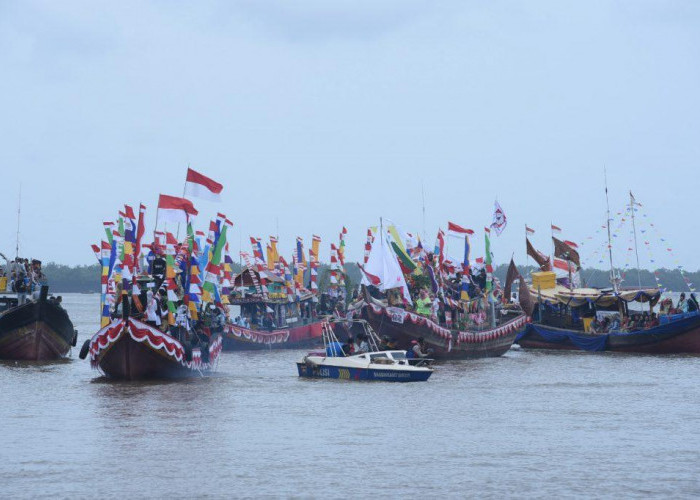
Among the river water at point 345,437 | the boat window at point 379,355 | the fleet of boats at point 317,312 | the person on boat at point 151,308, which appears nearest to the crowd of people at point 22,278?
the fleet of boats at point 317,312

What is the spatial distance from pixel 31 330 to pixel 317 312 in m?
30.7

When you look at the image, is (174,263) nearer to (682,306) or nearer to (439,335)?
(439,335)

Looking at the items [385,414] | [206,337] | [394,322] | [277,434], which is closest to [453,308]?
[394,322]

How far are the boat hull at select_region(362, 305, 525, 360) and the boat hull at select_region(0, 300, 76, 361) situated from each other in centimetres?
1381

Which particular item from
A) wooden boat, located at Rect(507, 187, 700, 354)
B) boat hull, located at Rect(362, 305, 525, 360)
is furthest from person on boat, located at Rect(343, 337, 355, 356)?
wooden boat, located at Rect(507, 187, 700, 354)

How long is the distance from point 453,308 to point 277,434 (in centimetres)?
2744

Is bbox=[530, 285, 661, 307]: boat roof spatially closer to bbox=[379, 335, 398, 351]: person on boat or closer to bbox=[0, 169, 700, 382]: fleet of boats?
bbox=[0, 169, 700, 382]: fleet of boats

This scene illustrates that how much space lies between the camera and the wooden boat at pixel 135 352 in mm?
34375

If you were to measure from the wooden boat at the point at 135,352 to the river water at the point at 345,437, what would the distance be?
699 mm

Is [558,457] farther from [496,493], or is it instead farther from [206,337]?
[206,337]

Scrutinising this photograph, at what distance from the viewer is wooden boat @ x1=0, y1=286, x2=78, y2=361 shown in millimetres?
43875

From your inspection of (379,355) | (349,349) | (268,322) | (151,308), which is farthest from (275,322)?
(151,308)

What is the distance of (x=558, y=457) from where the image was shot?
2255 cm

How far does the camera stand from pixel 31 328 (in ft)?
147
